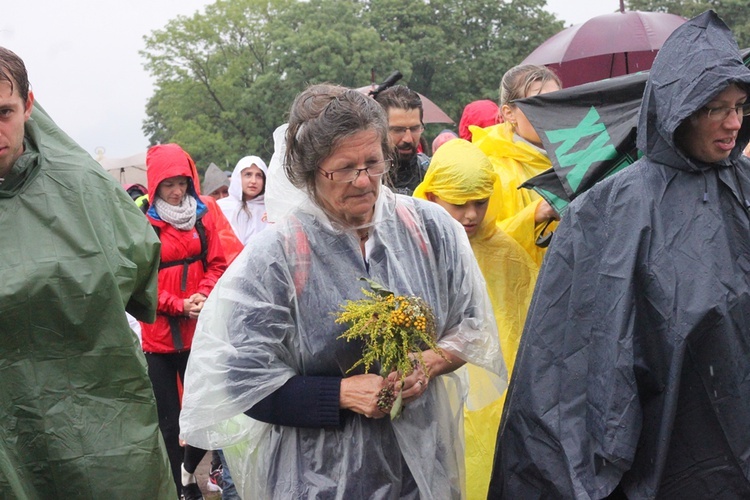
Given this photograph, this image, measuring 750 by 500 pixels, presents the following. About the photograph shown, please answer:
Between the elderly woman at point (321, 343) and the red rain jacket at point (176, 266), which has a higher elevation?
the elderly woman at point (321, 343)

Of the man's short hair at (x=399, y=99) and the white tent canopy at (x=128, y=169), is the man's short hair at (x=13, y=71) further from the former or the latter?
the white tent canopy at (x=128, y=169)

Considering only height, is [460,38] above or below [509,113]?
below

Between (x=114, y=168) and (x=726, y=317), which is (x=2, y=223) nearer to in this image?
(x=726, y=317)

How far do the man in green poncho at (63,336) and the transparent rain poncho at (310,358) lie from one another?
0.99 ft

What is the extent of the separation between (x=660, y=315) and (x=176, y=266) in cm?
326

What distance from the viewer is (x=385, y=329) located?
8.83 ft

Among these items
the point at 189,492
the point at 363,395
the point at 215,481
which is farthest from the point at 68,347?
the point at 215,481

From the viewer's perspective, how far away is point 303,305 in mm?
2836

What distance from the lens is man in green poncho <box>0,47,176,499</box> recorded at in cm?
295

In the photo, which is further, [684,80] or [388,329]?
[684,80]

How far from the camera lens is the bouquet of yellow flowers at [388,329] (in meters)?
2.70

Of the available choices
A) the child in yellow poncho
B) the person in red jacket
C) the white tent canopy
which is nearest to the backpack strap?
the person in red jacket

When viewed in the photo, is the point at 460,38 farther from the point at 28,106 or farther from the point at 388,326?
the point at 388,326

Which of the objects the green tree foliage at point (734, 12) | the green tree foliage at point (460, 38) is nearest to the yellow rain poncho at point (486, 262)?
the green tree foliage at point (734, 12)
